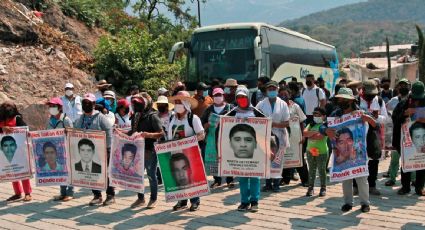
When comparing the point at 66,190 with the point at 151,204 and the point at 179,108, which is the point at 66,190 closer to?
the point at 151,204

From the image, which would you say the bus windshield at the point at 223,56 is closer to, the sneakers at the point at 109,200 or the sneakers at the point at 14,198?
the sneakers at the point at 109,200

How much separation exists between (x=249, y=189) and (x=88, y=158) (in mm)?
2655

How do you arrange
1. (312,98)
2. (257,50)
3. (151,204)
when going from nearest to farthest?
(151,204)
(312,98)
(257,50)

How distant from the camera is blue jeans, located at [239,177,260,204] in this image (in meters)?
8.32

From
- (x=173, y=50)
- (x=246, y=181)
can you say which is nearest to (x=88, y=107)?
(x=246, y=181)

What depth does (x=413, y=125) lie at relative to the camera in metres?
8.88

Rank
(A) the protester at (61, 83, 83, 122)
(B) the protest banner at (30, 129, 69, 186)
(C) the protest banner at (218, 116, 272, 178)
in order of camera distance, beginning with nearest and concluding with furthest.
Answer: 1. (C) the protest banner at (218, 116, 272, 178)
2. (B) the protest banner at (30, 129, 69, 186)
3. (A) the protester at (61, 83, 83, 122)

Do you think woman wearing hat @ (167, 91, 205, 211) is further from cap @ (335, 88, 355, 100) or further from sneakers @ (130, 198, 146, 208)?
cap @ (335, 88, 355, 100)

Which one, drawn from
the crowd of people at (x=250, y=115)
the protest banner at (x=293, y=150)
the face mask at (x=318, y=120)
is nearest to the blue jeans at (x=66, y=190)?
the crowd of people at (x=250, y=115)

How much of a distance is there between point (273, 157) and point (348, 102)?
1.62 meters

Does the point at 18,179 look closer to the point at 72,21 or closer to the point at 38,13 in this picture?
the point at 38,13

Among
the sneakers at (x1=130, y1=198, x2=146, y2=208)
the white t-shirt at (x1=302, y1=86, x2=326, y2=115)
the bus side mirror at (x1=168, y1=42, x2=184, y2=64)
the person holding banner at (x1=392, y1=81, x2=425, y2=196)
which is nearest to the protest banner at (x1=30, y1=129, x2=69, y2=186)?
the sneakers at (x1=130, y1=198, x2=146, y2=208)

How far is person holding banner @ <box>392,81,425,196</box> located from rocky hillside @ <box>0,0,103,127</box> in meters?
11.4

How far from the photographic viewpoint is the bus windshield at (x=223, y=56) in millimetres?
17250
